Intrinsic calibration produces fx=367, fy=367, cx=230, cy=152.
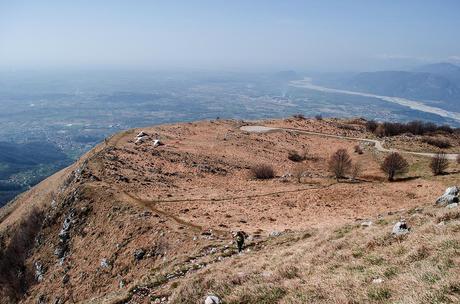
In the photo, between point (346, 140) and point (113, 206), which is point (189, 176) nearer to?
point (113, 206)

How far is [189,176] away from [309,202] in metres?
14.7

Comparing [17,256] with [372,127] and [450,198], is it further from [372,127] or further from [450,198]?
[372,127]

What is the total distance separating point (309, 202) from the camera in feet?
102

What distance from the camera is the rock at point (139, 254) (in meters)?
23.5

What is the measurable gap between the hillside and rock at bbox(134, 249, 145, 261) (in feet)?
0.32

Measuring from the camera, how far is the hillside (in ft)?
34.1

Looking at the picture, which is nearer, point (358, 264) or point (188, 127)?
point (358, 264)

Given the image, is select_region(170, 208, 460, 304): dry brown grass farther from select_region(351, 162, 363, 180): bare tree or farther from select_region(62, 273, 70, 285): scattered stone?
select_region(351, 162, 363, 180): bare tree

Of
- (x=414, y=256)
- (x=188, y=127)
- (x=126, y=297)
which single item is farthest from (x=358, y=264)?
(x=188, y=127)

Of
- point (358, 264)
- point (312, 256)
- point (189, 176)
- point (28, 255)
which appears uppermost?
point (358, 264)

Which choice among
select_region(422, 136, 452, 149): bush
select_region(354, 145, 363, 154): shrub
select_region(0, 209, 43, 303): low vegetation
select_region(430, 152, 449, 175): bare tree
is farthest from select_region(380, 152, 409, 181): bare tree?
select_region(0, 209, 43, 303): low vegetation

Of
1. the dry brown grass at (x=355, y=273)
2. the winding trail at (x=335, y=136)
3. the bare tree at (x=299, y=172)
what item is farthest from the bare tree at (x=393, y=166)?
the dry brown grass at (x=355, y=273)

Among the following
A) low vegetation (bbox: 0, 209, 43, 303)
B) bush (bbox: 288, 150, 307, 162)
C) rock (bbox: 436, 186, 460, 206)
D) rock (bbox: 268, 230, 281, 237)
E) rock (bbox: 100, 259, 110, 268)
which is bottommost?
low vegetation (bbox: 0, 209, 43, 303)

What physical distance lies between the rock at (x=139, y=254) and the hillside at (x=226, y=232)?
98 mm
